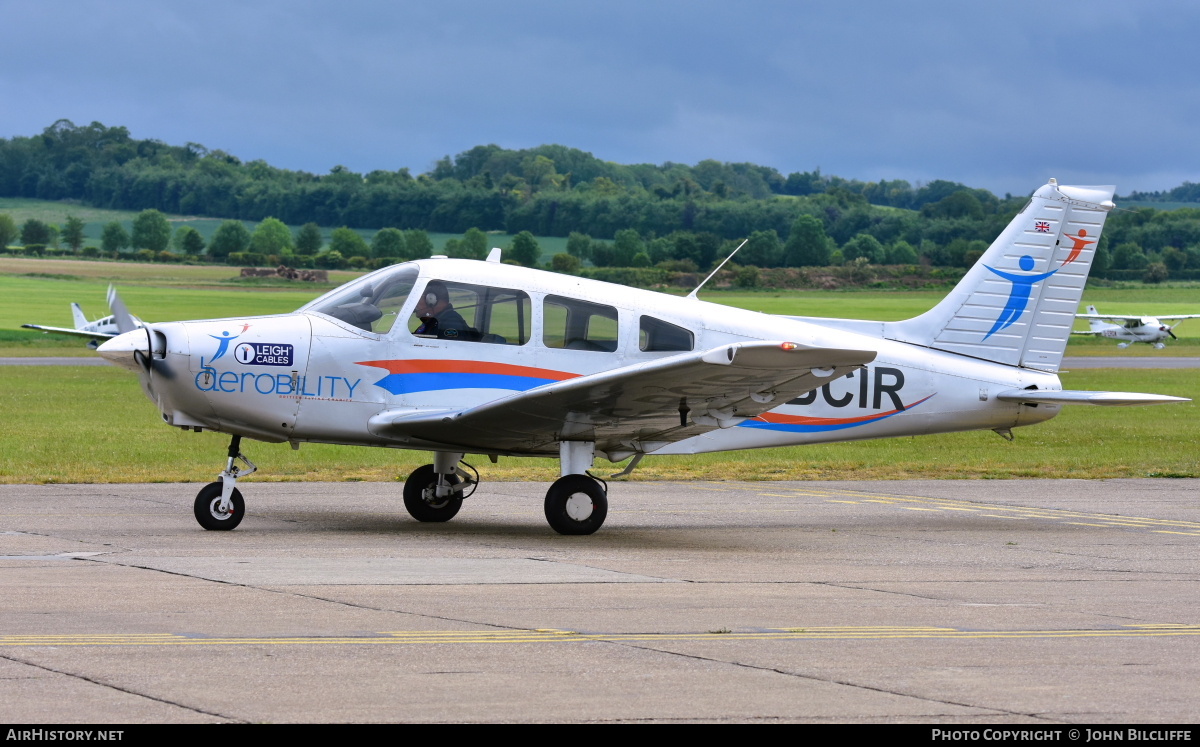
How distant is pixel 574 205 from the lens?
103312mm

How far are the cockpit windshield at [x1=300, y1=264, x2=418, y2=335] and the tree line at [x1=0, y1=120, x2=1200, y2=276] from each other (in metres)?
64.8

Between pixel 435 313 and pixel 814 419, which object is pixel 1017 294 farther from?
pixel 435 313

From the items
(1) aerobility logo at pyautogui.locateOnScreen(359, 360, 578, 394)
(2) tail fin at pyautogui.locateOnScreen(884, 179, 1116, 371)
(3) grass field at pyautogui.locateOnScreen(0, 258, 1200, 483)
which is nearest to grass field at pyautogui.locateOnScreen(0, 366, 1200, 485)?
(3) grass field at pyautogui.locateOnScreen(0, 258, 1200, 483)

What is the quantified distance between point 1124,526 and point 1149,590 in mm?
4443

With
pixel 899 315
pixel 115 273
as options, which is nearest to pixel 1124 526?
pixel 899 315

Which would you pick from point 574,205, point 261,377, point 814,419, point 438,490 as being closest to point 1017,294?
point 814,419

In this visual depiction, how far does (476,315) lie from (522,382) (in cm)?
76

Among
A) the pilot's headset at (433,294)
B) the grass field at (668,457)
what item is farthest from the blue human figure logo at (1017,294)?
the pilot's headset at (433,294)

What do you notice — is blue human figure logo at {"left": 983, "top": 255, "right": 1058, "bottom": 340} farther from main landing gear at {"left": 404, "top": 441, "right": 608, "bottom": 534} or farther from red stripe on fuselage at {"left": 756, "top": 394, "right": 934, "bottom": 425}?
main landing gear at {"left": 404, "top": 441, "right": 608, "bottom": 534}

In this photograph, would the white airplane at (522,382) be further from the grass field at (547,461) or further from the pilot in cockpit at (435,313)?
the grass field at (547,461)

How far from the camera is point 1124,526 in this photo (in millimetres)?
14328

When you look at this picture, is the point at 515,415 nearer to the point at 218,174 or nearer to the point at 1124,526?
the point at 1124,526
